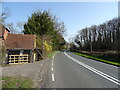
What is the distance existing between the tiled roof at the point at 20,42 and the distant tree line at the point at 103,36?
1121 inches

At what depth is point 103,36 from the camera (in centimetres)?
7212

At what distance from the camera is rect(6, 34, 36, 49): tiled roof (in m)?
24.3

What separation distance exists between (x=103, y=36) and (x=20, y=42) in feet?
179

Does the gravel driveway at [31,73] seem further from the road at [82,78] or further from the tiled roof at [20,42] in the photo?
the tiled roof at [20,42]

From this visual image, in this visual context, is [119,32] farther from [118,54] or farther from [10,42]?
[10,42]

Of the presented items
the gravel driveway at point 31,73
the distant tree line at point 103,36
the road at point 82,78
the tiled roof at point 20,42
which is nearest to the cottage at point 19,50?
the tiled roof at point 20,42

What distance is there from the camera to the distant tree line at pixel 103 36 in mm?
56344

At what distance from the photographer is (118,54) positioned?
79.9 ft

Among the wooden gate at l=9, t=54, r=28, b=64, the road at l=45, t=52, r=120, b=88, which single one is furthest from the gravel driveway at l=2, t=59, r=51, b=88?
the wooden gate at l=9, t=54, r=28, b=64

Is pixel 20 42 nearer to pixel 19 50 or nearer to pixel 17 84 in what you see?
pixel 19 50

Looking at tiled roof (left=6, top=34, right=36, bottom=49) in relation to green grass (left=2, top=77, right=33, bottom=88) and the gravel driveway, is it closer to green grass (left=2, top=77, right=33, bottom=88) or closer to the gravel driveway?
the gravel driveway

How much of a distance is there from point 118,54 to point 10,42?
1857 centimetres

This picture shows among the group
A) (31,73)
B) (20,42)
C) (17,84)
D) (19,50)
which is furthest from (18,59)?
(17,84)

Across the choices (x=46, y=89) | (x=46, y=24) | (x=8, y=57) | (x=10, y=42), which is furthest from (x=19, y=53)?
(x=46, y=89)
